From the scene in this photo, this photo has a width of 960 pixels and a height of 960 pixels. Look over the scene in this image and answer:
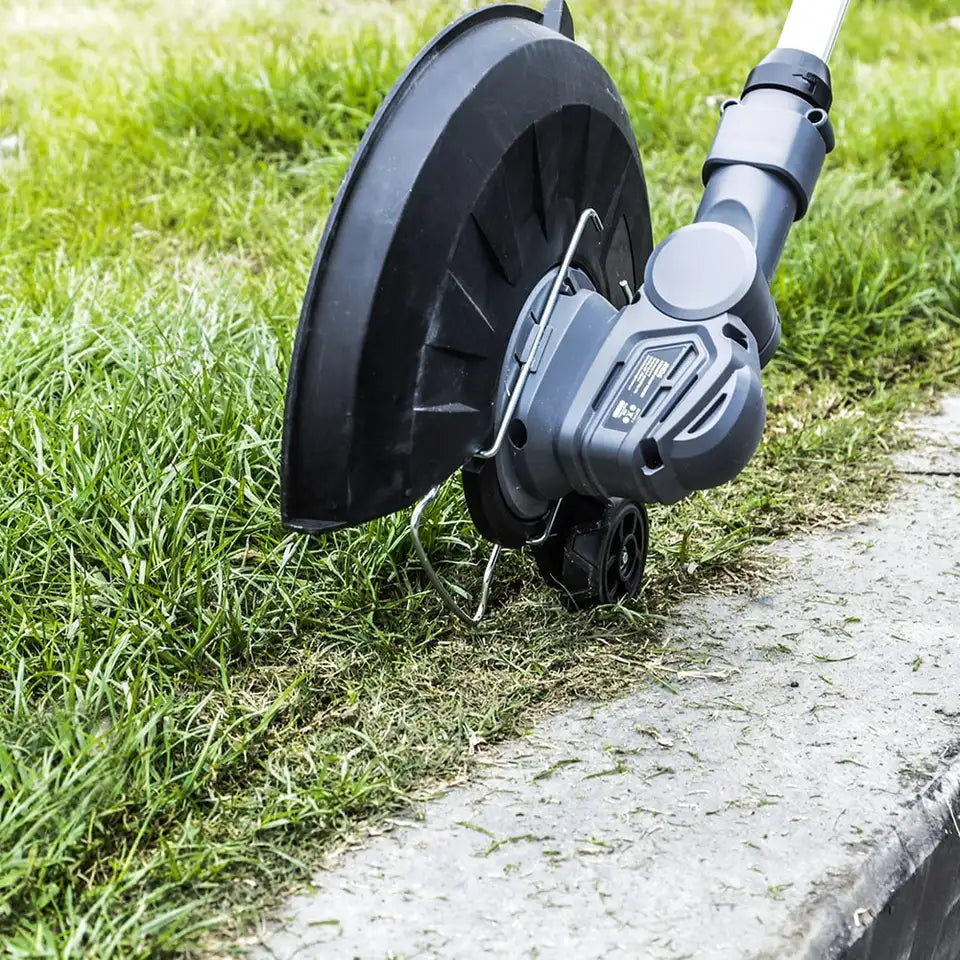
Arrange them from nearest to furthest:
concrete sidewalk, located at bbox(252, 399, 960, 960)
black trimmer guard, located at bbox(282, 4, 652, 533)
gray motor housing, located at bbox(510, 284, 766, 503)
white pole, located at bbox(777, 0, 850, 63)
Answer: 1. concrete sidewalk, located at bbox(252, 399, 960, 960)
2. black trimmer guard, located at bbox(282, 4, 652, 533)
3. gray motor housing, located at bbox(510, 284, 766, 503)
4. white pole, located at bbox(777, 0, 850, 63)

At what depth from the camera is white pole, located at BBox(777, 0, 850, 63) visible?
2.08 meters

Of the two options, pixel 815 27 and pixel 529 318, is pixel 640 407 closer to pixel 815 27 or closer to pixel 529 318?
pixel 529 318

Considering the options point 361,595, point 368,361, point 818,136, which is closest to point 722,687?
point 361,595

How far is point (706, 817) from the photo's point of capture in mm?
1545

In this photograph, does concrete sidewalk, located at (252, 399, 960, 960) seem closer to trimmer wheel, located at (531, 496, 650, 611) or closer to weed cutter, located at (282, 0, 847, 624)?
trimmer wheel, located at (531, 496, 650, 611)

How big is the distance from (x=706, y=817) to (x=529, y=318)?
689mm

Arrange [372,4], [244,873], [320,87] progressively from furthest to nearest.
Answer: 1. [372,4]
2. [320,87]
3. [244,873]

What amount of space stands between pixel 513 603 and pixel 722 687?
1.19ft

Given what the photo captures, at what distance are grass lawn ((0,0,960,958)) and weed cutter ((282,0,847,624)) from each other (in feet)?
0.69

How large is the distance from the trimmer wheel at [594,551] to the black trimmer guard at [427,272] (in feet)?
0.85

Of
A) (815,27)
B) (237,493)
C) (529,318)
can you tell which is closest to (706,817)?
(529,318)

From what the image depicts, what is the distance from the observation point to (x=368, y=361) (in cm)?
151

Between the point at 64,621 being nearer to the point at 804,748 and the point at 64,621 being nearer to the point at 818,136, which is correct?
the point at 804,748

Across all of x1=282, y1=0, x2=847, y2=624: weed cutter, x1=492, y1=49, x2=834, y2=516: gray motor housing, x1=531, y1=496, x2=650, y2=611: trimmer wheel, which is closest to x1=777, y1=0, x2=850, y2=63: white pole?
x1=282, y1=0, x2=847, y2=624: weed cutter
